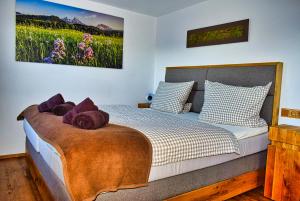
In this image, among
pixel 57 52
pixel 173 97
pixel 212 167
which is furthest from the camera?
pixel 57 52

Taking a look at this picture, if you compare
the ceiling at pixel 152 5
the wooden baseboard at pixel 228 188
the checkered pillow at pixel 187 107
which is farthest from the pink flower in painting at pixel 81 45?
the wooden baseboard at pixel 228 188

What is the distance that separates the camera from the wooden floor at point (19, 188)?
2.05 metres

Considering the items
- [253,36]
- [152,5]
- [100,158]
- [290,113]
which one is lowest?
[100,158]

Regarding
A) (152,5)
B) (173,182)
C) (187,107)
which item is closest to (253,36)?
(187,107)

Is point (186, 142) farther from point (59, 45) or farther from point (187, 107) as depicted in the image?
point (59, 45)

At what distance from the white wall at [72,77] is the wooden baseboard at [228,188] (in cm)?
233

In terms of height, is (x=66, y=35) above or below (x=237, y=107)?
above

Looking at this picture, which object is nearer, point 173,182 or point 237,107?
point 173,182

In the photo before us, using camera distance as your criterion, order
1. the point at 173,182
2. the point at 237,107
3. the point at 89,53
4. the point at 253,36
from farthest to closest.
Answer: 1. the point at 89,53
2. the point at 253,36
3. the point at 237,107
4. the point at 173,182

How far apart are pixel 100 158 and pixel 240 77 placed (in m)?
2.03

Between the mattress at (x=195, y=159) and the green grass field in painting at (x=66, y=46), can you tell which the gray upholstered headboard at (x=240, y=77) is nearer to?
the mattress at (x=195, y=159)

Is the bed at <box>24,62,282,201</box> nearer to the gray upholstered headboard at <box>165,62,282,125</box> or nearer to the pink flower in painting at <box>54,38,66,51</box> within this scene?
the gray upholstered headboard at <box>165,62,282,125</box>

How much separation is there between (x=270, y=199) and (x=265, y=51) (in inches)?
60.0

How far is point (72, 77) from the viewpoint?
3.43 metres
